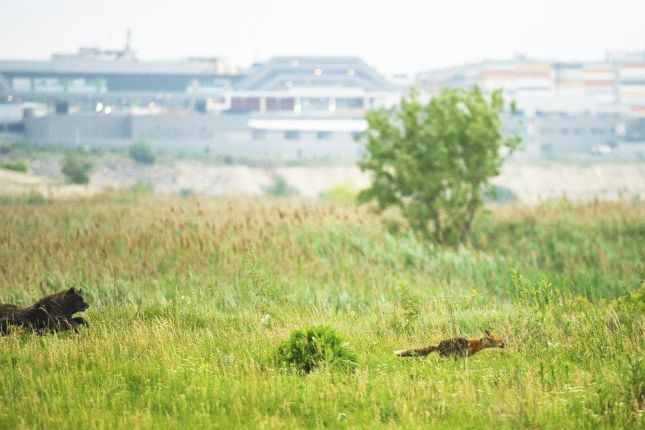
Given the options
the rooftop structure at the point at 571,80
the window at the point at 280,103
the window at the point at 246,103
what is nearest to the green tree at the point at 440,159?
the window at the point at 246,103

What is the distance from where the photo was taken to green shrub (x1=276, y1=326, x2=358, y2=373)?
863cm

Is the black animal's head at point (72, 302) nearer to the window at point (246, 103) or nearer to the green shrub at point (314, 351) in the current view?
the green shrub at point (314, 351)

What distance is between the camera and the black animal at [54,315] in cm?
1059

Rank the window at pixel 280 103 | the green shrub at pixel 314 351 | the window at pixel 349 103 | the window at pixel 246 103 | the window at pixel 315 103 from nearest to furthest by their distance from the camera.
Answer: the green shrub at pixel 314 351 < the window at pixel 246 103 < the window at pixel 280 103 < the window at pixel 315 103 < the window at pixel 349 103

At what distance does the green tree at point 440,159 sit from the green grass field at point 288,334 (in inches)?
166

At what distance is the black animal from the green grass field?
1.04 ft

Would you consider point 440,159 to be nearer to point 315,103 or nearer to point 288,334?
point 288,334

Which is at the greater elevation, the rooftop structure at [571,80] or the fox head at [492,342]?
the rooftop structure at [571,80]

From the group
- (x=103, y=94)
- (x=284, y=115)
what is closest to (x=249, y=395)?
(x=284, y=115)

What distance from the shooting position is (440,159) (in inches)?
943

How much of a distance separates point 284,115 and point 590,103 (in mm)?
41980

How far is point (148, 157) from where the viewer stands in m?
83.9

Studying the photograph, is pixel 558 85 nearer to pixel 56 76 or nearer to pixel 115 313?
pixel 56 76

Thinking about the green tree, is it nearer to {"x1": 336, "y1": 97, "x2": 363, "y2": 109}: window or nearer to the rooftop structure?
{"x1": 336, "y1": 97, "x2": 363, "y2": 109}: window
